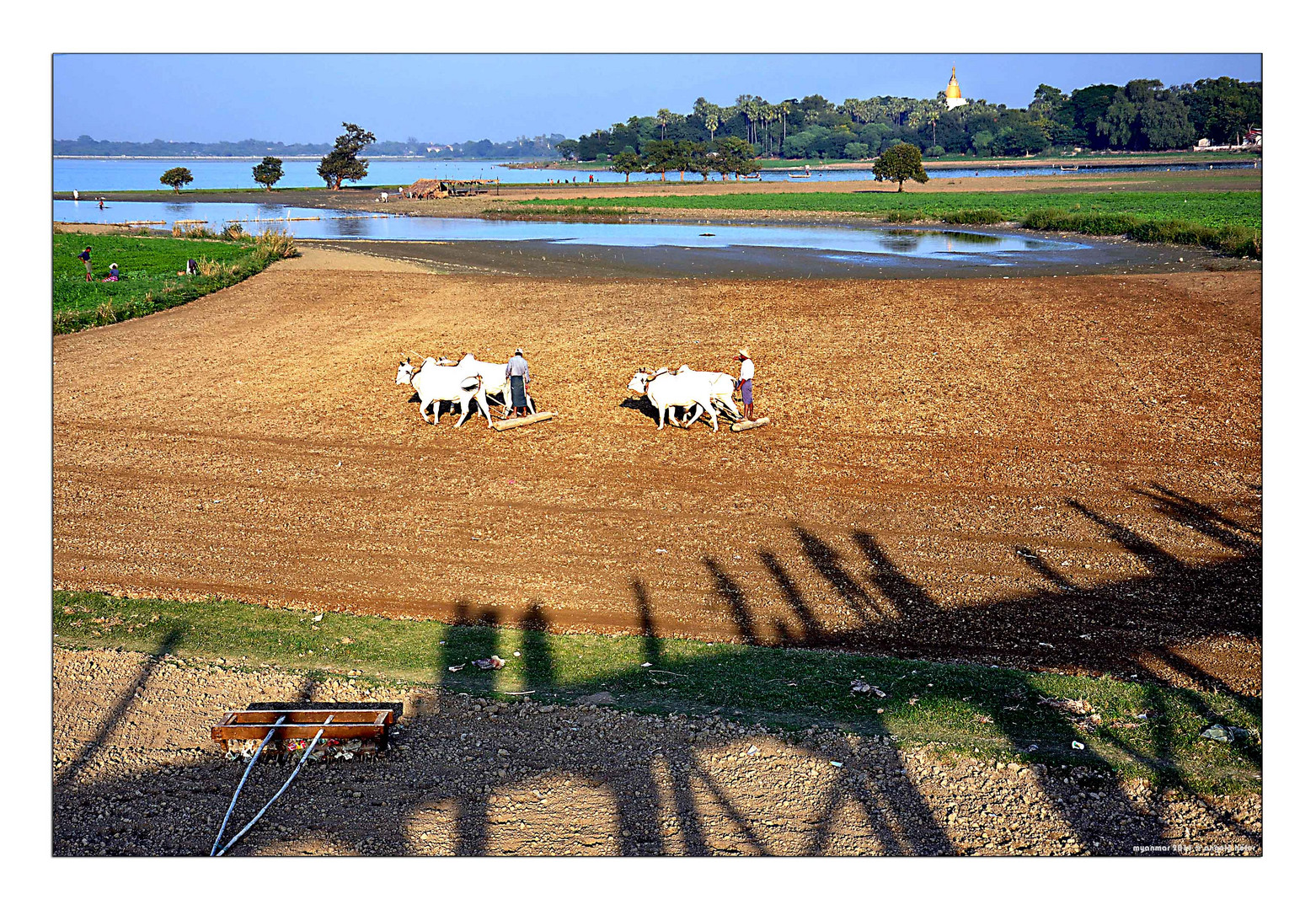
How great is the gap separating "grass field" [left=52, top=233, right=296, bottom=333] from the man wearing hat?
19284 mm

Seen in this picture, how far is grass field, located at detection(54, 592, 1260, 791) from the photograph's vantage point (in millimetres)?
8578

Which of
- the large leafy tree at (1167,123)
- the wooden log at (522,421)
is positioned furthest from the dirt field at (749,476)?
the large leafy tree at (1167,123)

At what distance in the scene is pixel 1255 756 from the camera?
8.34 m

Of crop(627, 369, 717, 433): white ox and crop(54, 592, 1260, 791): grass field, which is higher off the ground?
crop(627, 369, 717, 433): white ox

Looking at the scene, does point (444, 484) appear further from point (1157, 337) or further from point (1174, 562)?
point (1157, 337)

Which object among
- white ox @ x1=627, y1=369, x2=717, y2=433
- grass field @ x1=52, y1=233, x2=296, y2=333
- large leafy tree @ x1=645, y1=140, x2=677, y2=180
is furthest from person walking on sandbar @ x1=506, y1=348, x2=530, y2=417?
large leafy tree @ x1=645, y1=140, x2=677, y2=180

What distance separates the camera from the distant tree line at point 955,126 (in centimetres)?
12012

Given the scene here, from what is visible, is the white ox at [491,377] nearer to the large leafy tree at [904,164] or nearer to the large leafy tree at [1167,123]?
the large leafy tree at [904,164]

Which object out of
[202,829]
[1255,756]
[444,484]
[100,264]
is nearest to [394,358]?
[444,484]

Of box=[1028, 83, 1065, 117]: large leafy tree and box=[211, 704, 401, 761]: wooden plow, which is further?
box=[1028, 83, 1065, 117]: large leafy tree

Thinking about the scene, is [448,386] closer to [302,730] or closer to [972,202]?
[302,730]

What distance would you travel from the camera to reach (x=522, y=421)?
19312 mm

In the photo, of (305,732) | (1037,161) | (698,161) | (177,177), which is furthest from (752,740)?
(1037,161)

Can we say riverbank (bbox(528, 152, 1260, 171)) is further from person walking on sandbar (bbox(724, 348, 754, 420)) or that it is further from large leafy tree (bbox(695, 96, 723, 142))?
person walking on sandbar (bbox(724, 348, 754, 420))
